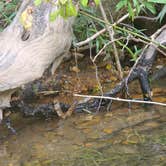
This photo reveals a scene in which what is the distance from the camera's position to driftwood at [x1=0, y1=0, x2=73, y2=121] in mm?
3760

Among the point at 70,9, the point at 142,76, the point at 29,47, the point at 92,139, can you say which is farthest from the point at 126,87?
the point at 70,9

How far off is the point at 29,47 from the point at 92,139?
A: 937 mm

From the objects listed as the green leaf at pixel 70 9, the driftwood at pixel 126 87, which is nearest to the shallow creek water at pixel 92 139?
the driftwood at pixel 126 87

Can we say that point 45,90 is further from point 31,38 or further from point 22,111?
point 31,38

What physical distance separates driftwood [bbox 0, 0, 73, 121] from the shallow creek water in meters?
0.47

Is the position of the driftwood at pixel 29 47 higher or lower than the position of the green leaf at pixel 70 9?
lower

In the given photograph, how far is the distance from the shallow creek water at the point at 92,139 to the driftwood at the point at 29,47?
0.47 m

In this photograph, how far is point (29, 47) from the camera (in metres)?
3.82

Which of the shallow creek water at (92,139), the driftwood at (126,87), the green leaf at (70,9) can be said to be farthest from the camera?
the driftwood at (126,87)

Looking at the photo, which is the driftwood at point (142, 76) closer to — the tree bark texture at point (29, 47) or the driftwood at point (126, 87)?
the driftwood at point (126, 87)

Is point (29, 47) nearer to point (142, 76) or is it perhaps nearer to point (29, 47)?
point (29, 47)

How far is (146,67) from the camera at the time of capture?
4.64 meters

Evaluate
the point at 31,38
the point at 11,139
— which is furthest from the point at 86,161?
the point at 31,38

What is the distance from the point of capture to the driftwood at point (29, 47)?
148 inches
